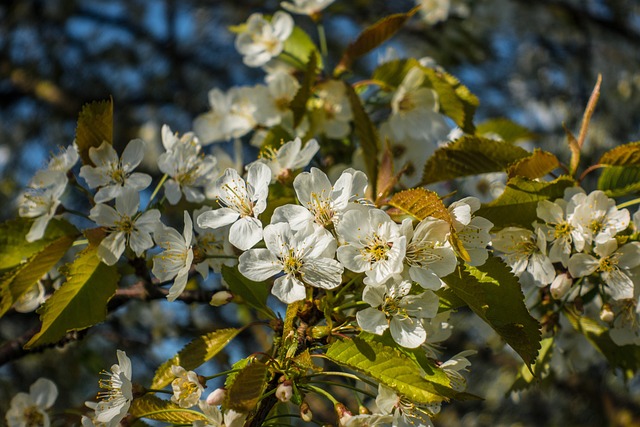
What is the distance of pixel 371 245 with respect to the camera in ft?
3.84

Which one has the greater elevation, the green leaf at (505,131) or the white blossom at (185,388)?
the white blossom at (185,388)

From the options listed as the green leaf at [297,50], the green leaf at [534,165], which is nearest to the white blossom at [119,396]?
the green leaf at [534,165]

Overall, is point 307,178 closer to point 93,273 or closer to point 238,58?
point 93,273

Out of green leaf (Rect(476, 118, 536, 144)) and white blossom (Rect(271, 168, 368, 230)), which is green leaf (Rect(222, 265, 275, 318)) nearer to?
white blossom (Rect(271, 168, 368, 230))

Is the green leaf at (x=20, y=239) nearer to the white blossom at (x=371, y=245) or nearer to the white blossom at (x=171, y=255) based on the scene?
the white blossom at (x=171, y=255)

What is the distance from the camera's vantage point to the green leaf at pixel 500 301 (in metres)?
1.17

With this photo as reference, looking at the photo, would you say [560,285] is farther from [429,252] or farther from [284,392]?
[284,392]

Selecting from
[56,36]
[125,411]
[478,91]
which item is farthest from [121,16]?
[125,411]

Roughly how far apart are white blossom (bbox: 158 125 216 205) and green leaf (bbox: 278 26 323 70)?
20.5 inches

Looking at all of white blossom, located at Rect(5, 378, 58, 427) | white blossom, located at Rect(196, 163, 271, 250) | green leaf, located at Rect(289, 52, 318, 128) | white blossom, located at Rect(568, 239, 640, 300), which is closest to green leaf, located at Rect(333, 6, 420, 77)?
green leaf, located at Rect(289, 52, 318, 128)

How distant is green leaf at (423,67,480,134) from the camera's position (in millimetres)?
1717

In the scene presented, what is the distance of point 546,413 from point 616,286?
3877 millimetres

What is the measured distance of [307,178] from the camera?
1265 mm

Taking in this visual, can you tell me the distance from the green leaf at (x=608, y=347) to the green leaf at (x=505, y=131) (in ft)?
2.06
